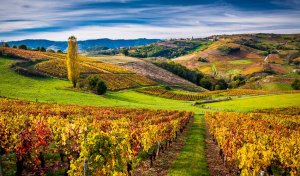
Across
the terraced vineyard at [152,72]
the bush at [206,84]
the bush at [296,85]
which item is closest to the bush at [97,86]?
the terraced vineyard at [152,72]

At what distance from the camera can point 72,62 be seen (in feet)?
302

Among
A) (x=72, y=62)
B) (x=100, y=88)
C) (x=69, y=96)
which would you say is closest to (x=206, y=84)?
(x=100, y=88)

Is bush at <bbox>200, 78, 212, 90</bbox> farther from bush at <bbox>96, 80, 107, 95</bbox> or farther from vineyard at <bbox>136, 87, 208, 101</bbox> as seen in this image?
bush at <bbox>96, 80, 107, 95</bbox>

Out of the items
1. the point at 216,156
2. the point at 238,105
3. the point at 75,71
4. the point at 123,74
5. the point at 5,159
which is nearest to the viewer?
the point at 5,159

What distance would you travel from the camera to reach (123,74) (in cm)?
13050

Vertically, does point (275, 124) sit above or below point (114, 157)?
below

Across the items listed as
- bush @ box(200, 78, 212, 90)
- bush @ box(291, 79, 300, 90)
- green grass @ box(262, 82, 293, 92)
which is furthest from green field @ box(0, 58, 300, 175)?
bush @ box(200, 78, 212, 90)

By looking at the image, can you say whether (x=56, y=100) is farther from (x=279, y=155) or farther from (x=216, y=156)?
(x=279, y=155)

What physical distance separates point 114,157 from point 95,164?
1046 mm

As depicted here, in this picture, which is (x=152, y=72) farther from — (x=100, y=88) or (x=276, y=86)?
(x=100, y=88)

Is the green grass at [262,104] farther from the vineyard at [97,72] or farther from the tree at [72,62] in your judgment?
the tree at [72,62]

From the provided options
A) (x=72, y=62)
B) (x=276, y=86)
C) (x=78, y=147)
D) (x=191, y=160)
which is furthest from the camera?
(x=276, y=86)

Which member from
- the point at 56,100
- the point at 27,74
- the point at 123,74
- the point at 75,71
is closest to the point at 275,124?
the point at 56,100

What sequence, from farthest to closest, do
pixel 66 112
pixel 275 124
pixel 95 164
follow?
pixel 66 112
pixel 275 124
pixel 95 164
